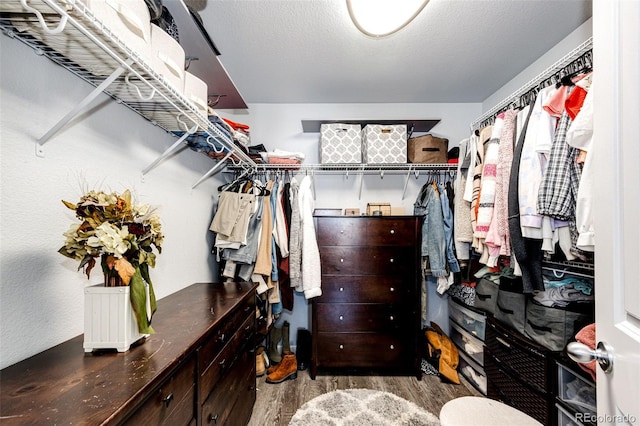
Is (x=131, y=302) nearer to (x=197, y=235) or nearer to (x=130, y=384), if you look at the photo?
(x=130, y=384)

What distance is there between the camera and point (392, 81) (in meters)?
2.29

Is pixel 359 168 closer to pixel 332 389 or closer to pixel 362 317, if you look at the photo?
pixel 362 317

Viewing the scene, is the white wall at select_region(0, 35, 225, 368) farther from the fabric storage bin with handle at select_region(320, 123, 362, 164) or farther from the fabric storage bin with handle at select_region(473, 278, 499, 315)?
the fabric storage bin with handle at select_region(473, 278, 499, 315)

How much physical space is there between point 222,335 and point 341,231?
4.16ft

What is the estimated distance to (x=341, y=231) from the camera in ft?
7.32

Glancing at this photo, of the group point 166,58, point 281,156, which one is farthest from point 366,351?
point 166,58

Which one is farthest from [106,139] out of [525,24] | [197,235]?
[525,24]

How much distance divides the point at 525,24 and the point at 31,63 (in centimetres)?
247

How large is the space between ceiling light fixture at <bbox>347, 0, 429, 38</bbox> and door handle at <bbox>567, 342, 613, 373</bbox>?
1.29m

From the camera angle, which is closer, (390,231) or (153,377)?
(153,377)

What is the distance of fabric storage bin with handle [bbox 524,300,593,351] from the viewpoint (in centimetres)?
130

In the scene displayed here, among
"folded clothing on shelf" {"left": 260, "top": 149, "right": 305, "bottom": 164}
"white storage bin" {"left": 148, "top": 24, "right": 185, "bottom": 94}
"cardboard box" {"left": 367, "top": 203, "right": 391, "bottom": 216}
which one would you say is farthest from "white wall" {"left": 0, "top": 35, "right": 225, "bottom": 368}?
"cardboard box" {"left": 367, "top": 203, "right": 391, "bottom": 216}

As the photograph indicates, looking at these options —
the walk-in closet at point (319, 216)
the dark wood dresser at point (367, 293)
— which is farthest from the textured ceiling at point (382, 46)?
the dark wood dresser at point (367, 293)

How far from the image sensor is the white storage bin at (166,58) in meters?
1.00
